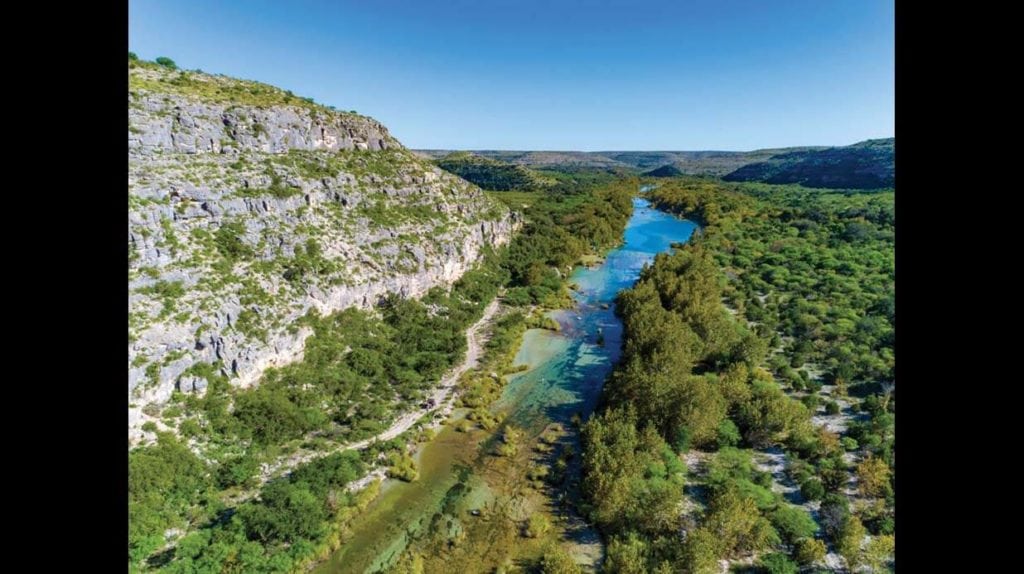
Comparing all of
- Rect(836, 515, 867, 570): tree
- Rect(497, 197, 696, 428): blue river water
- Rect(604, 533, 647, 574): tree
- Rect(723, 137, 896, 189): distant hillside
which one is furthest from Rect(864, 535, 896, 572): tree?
Rect(723, 137, 896, 189): distant hillside

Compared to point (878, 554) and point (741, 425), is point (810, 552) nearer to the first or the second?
point (878, 554)

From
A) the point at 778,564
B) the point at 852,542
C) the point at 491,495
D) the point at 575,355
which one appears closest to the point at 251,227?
the point at 491,495

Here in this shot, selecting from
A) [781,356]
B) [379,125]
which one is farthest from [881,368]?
[379,125]

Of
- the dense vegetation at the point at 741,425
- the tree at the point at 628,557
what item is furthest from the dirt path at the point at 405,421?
the tree at the point at 628,557

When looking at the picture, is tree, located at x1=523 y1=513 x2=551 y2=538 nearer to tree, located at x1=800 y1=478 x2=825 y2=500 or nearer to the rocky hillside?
tree, located at x1=800 y1=478 x2=825 y2=500

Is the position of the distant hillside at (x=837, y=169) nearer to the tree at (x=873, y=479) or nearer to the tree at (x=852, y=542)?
the tree at (x=873, y=479)
